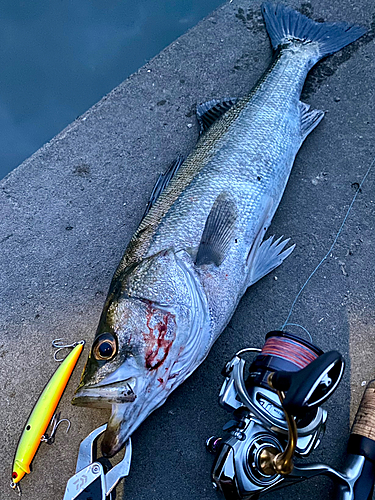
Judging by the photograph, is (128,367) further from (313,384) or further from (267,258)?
(267,258)

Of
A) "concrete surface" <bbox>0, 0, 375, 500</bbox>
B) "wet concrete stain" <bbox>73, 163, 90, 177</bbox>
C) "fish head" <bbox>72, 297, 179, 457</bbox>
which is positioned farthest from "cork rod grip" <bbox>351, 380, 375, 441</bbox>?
"wet concrete stain" <bbox>73, 163, 90, 177</bbox>

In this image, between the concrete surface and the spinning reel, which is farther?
the concrete surface

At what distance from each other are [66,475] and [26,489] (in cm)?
22

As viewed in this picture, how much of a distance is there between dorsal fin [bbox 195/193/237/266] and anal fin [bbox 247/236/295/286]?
26 centimetres

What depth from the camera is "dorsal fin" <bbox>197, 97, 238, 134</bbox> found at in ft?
9.42

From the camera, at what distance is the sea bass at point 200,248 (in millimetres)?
1868

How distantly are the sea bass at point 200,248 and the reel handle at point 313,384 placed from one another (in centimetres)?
69

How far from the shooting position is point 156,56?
3.38 metres

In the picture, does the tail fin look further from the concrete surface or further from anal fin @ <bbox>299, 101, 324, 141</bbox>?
anal fin @ <bbox>299, 101, 324, 141</bbox>

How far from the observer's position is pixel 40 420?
2252 millimetres

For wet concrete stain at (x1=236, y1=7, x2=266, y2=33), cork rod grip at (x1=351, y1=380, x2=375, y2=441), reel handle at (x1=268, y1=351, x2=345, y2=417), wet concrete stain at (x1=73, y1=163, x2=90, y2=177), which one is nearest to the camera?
reel handle at (x1=268, y1=351, x2=345, y2=417)

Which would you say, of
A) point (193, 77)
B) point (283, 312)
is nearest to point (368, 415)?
point (283, 312)

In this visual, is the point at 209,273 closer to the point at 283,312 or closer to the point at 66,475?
the point at 283,312

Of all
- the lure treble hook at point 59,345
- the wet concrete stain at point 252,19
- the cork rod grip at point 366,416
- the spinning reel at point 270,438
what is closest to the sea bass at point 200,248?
the spinning reel at point 270,438
